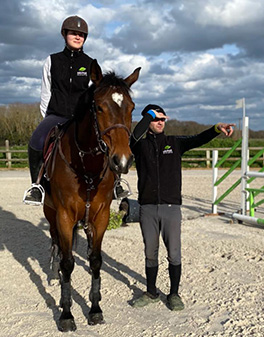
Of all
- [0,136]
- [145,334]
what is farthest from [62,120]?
[0,136]

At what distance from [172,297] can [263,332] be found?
0.98 m

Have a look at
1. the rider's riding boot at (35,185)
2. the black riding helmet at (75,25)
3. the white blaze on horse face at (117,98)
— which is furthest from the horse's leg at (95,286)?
the black riding helmet at (75,25)

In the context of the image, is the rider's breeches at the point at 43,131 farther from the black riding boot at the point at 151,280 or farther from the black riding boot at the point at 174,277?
the black riding boot at the point at 174,277

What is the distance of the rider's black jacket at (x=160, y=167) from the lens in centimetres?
407

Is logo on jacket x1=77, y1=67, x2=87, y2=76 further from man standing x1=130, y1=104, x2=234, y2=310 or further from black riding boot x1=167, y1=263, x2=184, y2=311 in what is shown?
black riding boot x1=167, y1=263, x2=184, y2=311

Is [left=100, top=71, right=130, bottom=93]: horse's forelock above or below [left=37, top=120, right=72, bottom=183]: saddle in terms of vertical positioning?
above

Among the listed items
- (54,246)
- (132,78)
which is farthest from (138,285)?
(132,78)

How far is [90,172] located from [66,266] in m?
1.04

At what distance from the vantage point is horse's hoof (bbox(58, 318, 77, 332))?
357 cm

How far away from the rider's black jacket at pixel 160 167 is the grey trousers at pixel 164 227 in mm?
84

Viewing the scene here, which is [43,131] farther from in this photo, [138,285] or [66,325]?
[138,285]

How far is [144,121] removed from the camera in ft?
12.5

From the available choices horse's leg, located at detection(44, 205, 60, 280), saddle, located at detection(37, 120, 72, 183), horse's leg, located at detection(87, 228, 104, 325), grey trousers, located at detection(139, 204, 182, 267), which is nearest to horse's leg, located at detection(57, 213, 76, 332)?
horse's leg, located at detection(87, 228, 104, 325)

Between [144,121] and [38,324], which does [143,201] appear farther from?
[38,324]
